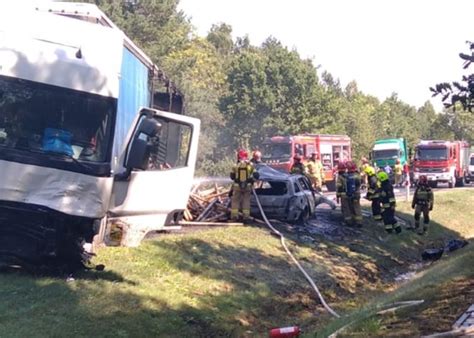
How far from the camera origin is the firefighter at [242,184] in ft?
51.6

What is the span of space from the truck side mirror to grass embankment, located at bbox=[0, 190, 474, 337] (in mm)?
1850

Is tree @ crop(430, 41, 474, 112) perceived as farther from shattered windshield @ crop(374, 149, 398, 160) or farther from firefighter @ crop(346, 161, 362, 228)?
shattered windshield @ crop(374, 149, 398, 160)

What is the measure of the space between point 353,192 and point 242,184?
3530mm

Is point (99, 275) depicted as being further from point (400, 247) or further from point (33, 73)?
point (400, 247)

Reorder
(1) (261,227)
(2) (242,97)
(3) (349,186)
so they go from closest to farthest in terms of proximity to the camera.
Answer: (1) (261,227) → (3) (349,186) → (2) (242,97)

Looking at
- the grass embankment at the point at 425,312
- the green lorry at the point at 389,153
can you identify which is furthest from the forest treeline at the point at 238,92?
the grass embankment at the point at 425,312

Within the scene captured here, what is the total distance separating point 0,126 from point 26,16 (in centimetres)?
159

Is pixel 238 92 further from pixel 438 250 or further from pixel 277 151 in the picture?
pixel 438 250

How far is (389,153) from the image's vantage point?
39375mm

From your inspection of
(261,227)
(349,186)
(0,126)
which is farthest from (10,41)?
(349,186)

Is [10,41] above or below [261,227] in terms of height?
above

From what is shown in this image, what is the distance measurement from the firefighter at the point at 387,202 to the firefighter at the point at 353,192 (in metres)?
0.65

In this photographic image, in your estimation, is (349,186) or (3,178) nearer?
(3,178)

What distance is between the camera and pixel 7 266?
943 cm
